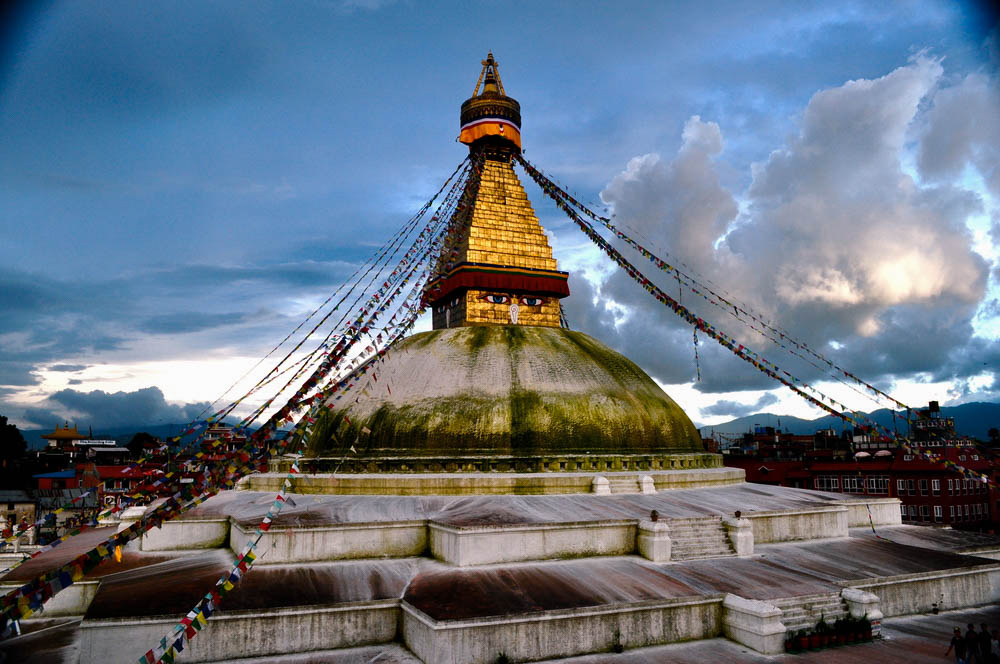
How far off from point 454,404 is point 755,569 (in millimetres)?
7173

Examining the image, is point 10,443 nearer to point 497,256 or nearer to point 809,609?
point 497,256

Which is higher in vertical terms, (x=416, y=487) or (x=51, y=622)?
(x=416, y=487)

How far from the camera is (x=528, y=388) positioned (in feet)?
50.5

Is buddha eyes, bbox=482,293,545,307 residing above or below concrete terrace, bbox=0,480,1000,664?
above

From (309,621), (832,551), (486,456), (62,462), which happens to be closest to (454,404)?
(486,456)

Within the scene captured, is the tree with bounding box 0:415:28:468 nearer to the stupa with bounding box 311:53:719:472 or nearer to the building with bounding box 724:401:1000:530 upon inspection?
the stupa with bounding box 311:53:719:472

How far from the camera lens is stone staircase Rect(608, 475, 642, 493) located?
14.5m

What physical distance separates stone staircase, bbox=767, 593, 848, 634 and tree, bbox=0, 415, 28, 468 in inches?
2046

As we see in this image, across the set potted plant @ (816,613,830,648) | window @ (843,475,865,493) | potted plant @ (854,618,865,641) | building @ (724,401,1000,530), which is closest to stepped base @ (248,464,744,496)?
potted plant @ (816,613,830,648)

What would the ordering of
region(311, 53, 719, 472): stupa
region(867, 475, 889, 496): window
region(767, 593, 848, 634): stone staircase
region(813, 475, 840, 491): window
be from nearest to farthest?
region(767, 593, 848, 634): stone staircase → region(311, 53, 719, 472): stupa → region(867, 475, 889, 496): window → region(813, 475, 840, 491): window

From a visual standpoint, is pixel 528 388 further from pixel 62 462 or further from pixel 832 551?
pixel 62 462

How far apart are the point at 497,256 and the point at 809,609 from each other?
1197cm

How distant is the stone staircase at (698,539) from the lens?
11.9 metres

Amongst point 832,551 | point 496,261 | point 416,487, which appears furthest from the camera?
point 496,261
